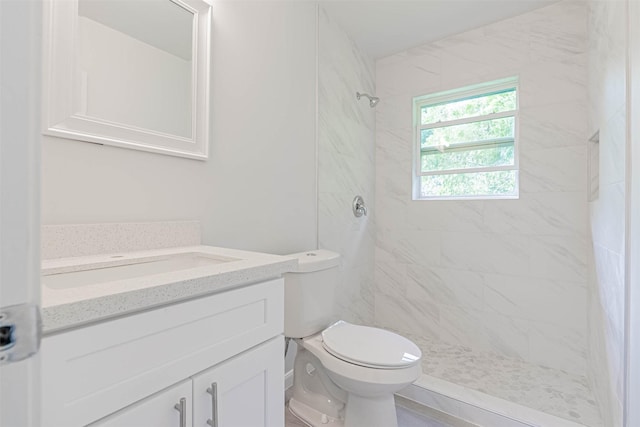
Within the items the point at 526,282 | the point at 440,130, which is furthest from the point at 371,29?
the point at 526,282

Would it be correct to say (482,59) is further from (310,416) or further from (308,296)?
(310,416)

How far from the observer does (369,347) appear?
1382 mm

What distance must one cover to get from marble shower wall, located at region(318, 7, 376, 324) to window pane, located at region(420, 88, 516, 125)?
48 cm

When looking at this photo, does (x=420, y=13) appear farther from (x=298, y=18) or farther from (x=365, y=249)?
(x=365, y=249)

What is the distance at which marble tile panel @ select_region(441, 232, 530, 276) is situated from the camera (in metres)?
2.13

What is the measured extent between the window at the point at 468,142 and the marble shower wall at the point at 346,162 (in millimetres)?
429

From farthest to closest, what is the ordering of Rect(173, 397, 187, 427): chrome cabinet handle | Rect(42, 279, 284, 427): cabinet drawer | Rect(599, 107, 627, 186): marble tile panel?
Rect(599, 107, 627, 186): marble tile panel
Rect(173, 397, 187, 427): chrome cabinet handle
Rect(42, 279, 284, 427): cabinet drawer

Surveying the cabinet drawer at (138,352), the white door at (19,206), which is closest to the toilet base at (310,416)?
the cabinet drawer at (138,352)

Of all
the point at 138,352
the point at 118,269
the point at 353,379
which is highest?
the point at 118,269

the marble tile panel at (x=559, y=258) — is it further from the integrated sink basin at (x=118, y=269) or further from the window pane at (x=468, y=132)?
the integrated sink basin at (x=118, y=269)

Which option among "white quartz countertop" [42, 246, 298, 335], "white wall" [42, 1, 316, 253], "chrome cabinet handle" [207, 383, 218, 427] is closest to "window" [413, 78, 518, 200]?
"white wall" [42, 1, 316, 253]

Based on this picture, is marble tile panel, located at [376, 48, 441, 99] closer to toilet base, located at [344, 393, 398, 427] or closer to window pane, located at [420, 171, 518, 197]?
window pane, located at [420, 171, 518, 197]

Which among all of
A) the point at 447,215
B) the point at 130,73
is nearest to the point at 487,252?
the point at 447,215

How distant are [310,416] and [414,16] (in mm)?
2505
